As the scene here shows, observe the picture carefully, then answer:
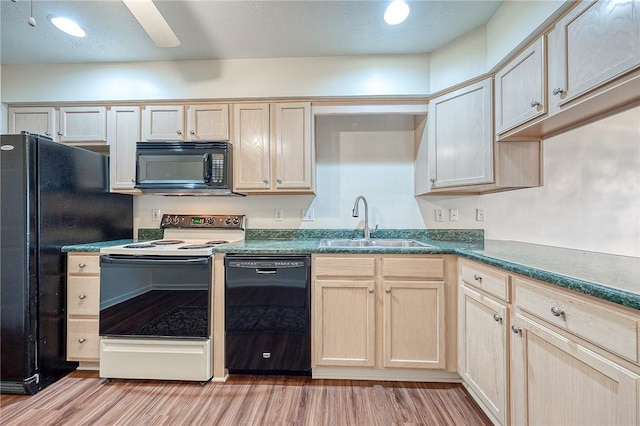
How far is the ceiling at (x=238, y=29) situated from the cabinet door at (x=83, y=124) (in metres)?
0.41

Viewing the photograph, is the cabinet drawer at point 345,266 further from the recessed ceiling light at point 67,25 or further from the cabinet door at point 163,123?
the recessed ceiling light at point 67,25

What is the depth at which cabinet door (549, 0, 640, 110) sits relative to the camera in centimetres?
104

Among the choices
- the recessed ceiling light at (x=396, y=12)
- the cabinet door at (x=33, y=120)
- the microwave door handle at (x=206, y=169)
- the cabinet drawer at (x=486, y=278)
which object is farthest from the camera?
the cabinet door at (x=33, y=120)

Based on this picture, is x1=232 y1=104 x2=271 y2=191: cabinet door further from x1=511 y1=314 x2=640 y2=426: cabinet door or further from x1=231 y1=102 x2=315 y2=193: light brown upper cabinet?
x1=511 y1=314 x2=640 y2=426: cabinet door

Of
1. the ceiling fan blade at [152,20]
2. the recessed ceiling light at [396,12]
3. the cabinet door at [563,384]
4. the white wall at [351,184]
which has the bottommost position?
the cabinet door at [563,384]

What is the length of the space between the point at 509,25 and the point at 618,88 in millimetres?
843

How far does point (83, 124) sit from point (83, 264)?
48.1 inches

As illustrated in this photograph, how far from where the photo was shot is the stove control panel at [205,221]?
2479 mm

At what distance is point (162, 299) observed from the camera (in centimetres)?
184

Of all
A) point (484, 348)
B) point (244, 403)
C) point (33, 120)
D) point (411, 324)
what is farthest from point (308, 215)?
point (33, 120)

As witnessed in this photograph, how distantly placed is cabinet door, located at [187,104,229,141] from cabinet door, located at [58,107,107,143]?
756mm

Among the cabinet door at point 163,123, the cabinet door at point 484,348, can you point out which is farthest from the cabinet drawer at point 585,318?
the cabinet door at point 163,123

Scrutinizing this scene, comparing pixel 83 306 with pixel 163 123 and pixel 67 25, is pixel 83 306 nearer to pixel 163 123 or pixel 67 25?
pixel 163 123

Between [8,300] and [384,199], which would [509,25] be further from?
[8,300]
